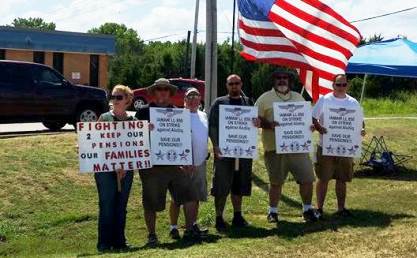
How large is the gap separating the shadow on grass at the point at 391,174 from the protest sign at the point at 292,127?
16.3 feet

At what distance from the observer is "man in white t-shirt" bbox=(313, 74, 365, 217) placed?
902cm

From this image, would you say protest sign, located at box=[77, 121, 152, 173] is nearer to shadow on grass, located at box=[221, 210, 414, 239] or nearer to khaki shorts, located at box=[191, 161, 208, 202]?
khaki shorts, located at box=[191, 161, 208, 202]

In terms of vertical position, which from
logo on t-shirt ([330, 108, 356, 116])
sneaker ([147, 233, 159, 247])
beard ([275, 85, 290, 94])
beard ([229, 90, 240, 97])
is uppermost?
beard ([275, 85, 290, 94])

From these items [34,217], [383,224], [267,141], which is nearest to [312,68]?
[267,141]

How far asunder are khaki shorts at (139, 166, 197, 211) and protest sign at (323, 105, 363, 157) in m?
2.19

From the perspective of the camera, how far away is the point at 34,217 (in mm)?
9469

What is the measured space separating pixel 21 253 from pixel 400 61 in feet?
32.4

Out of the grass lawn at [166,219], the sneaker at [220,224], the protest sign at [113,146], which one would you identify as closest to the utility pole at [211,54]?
the grass lawn at [166,219]

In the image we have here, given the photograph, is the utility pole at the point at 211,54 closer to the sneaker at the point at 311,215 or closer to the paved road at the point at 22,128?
the sneaker at the point at 311,215

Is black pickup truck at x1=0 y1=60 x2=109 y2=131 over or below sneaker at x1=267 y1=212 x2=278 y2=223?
over

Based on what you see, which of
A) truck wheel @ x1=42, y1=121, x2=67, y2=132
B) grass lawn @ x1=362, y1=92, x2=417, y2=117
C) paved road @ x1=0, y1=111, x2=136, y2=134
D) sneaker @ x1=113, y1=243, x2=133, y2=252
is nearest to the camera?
sneaker @ x1=113, y1=243, x2=133, y2=252

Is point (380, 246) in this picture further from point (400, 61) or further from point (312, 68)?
point (400, 61)

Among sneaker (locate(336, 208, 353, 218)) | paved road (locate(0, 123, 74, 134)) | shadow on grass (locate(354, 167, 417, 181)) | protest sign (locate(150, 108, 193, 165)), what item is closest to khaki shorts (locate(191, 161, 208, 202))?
protest sign (locate(150, 108, 193, 165))

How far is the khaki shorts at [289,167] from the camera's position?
8750 millimetres
